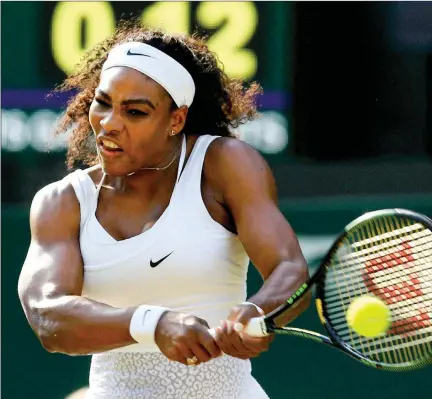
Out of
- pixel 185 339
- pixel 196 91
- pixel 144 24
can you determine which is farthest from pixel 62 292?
pixel 144 24

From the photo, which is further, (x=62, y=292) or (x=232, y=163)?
(x=232, y=163)

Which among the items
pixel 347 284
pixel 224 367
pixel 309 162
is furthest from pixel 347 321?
pixel 309 162

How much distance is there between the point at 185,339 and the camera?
2826mm

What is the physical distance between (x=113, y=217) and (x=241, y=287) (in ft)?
1.13

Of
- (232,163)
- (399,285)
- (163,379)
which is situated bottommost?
(163,379)

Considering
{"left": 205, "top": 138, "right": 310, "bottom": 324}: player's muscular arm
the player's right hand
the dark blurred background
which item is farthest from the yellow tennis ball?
the dark blurred background

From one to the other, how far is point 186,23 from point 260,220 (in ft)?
5.40

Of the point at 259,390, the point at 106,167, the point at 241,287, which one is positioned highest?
the point at 106,167

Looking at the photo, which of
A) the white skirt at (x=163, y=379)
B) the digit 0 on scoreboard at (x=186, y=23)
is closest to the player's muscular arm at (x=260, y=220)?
the white skirt at (x=163, y=379)

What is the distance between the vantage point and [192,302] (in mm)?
3141

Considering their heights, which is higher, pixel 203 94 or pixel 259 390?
pixel 203 94

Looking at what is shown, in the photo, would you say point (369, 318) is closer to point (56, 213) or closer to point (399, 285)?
point (399, 285)

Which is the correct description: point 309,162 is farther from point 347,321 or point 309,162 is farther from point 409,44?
point 347,321

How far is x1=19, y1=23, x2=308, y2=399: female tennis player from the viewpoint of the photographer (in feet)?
10.2
